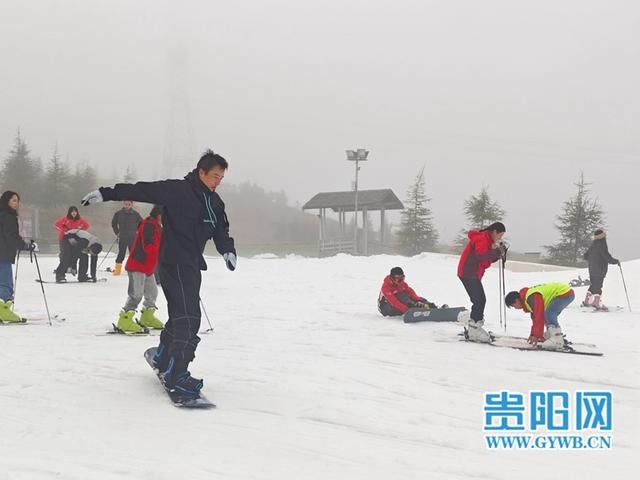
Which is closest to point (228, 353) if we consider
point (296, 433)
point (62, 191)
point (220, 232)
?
point (220, 232)

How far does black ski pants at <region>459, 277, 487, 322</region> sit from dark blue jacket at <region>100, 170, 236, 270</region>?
14.8ft

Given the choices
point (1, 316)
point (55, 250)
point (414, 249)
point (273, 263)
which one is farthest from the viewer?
point (414, 249)

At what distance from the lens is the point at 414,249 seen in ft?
159

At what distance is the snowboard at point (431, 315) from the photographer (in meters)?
9.63

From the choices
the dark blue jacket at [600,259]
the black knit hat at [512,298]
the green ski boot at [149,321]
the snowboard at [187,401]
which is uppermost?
the dark blue jacket at [600,259]

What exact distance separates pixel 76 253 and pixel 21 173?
1739 inches

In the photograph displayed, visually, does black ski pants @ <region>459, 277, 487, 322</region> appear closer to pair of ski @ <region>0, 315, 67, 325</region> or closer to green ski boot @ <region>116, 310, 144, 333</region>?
green ski boot @ <region>116, 310, 144, 333</region>

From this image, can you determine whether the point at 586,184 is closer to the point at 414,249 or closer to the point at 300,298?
the point at 414,249

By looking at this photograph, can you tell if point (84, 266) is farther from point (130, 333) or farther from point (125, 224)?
point (130, 333)

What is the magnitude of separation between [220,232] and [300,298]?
8.42 m

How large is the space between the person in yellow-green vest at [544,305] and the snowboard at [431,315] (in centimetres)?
240

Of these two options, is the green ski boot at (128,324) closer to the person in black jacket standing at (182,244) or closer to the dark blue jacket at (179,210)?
the person in black jacket standing at (182,244)

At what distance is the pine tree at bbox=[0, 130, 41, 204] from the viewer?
52812mm

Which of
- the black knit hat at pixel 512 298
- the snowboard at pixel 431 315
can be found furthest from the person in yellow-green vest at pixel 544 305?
the snowboard at pixel 431 315
